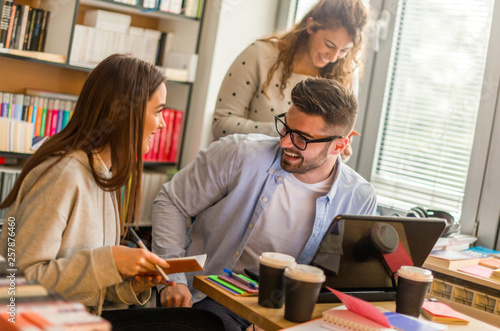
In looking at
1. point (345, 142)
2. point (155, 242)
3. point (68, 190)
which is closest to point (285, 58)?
point (345, 142)

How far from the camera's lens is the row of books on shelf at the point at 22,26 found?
2713 mm

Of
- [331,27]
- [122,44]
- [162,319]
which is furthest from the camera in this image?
[122,44]

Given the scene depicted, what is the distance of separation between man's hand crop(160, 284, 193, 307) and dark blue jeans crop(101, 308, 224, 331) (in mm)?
57

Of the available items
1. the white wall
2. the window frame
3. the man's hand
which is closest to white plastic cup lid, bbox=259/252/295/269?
the man's hand

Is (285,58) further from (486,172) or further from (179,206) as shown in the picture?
(486,172)

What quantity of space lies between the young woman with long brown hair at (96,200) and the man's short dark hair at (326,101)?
45 cm

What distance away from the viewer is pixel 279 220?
185cm

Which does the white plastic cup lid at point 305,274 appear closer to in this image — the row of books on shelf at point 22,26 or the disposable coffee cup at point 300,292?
the disposable coffee cup at point 300,292

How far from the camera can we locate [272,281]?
133 cm

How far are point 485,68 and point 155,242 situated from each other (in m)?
1.82

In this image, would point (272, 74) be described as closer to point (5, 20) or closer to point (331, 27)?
point (331, 27)

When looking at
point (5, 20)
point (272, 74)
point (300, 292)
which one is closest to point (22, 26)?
point (5, 20)

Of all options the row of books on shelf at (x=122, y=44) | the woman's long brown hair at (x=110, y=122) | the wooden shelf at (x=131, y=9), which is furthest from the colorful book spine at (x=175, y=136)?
the woman's long brown hair at (x=110, y=122)

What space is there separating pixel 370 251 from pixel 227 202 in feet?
1.85
